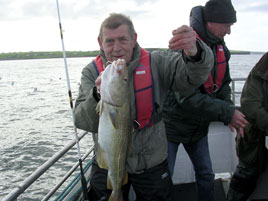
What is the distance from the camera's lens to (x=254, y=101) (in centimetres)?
322

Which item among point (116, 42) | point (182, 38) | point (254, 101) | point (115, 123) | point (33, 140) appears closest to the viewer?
point (182, 38)

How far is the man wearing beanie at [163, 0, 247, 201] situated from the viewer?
292 centimetres

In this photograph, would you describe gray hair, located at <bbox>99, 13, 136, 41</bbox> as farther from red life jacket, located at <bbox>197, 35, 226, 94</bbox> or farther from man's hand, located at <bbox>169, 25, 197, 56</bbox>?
red life jacket, located at <bbox>197, 35, 226, 94</bbox>

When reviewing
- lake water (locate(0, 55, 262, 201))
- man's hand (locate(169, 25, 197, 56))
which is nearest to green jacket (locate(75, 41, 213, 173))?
man's hand (locate(169, 25, 197, 56))

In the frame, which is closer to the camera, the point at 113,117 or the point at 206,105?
the point at 113,117

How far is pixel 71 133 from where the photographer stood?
15.3m

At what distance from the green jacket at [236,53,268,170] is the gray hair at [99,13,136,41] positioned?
177 centimetres

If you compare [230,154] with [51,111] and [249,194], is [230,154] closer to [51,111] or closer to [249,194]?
[249,194]

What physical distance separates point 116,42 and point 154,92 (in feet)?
1.93

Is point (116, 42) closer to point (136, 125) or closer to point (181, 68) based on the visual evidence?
point (181, 68)

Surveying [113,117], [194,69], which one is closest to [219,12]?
[194,69]

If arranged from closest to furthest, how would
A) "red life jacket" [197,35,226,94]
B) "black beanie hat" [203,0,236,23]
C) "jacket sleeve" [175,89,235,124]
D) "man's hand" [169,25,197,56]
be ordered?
"man's hand" [169,25,197,56]
"jacket sleeve" [175,89,235,124]
"black beanie hat" [203,0,236,23]
"red life jacket" [197,35,226,94]

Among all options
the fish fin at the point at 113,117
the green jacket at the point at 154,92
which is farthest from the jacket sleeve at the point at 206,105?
the fish fin at the point at 113,117

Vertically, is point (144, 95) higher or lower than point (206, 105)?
higher
